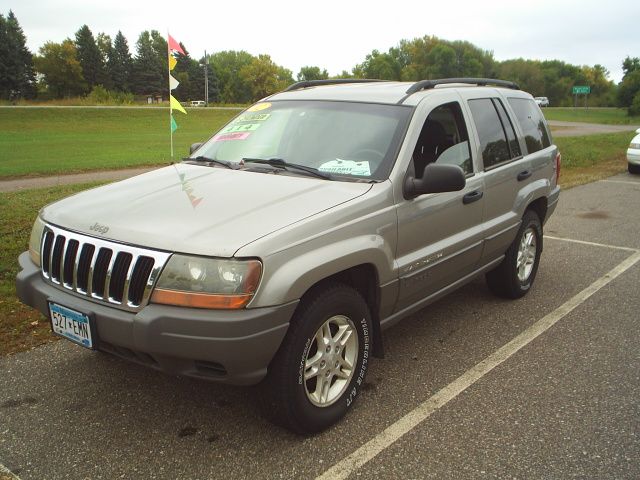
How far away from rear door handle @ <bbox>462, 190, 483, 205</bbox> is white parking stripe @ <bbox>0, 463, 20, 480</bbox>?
10.00ft

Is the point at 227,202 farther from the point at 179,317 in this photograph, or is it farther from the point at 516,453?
the point at 516,453

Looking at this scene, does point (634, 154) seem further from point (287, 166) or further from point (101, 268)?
point (101, 268)

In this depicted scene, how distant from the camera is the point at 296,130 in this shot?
3.83m

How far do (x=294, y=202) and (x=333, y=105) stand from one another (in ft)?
3.92

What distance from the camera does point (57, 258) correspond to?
296 cm

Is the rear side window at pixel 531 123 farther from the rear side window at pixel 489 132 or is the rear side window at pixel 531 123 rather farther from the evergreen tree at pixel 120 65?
the evergreen tree at pixel 120 65

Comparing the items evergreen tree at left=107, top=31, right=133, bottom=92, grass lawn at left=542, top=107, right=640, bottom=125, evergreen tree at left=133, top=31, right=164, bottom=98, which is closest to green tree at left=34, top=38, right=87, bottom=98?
evergreen tree at left=107, top=31, right=133, bottom=92

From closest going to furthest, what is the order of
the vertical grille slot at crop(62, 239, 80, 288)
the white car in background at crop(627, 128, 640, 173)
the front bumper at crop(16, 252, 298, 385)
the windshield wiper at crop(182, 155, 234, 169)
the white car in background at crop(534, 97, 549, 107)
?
the front bumper at crop(16, 252, 298, 385) → the vertical grille slot at crop(62, 239, 80, 288) → the windshield wiper at crop(182, 155, 234, 169) → the white car in background at crop(534, 97, 549, 107) → the white car in background at crop(627, 128, 640, 173)

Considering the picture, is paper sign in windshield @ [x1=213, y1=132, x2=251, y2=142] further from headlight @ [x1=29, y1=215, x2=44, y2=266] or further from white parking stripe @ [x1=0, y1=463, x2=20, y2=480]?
white parking stripe @ [x1=0, y1=463, x2=20, y2=480]

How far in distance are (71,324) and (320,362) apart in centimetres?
127

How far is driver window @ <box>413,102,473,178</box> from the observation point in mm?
3611

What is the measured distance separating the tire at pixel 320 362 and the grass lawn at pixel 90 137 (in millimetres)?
12654

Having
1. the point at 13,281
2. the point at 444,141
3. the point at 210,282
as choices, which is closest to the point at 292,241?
the point at 210,282

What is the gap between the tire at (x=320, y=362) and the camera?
2718 millimetres
